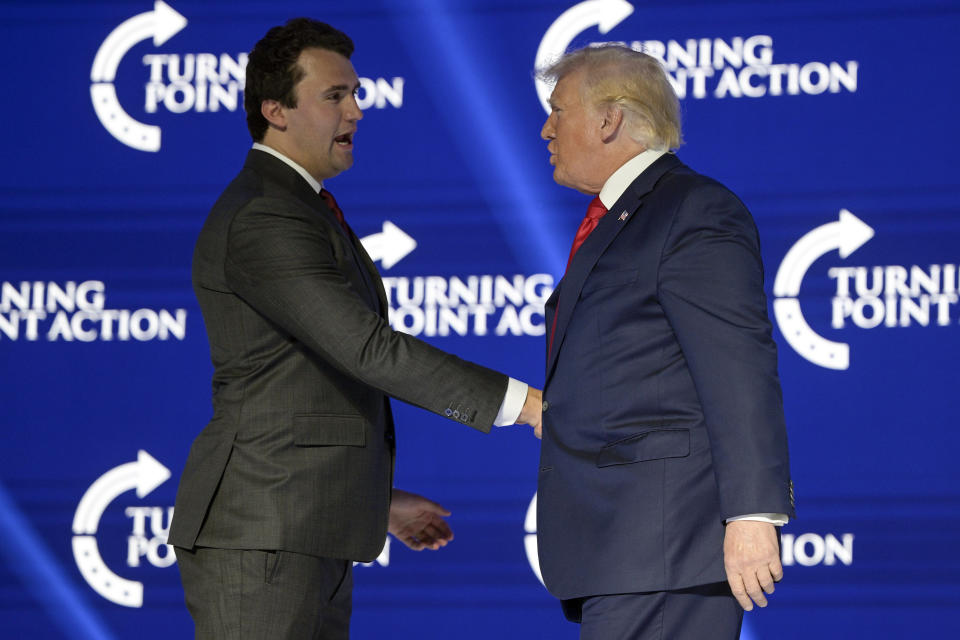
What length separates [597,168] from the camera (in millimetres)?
2162

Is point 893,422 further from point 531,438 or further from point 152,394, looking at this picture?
point 152,394

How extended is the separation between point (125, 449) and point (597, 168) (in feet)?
7.01

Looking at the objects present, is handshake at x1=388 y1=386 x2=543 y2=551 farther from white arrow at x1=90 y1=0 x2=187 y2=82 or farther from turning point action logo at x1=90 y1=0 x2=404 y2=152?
white arrow at x1=90 y1=0 x2=187 y2=82

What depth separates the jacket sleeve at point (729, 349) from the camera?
1.78m

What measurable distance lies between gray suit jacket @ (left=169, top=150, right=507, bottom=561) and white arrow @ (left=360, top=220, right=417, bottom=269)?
1.23 meters

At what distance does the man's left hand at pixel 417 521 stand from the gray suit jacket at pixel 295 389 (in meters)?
0.26

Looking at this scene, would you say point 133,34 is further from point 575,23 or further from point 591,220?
point 591,220

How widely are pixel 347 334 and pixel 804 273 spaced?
1643 mm

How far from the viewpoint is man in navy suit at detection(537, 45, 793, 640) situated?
5.90 ft

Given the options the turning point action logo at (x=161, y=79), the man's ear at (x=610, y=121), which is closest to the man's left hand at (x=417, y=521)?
the man's ear at (x=610, y=121)

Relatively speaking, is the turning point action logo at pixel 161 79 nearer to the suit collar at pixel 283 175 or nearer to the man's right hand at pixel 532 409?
the suit collar at pixel 283 175

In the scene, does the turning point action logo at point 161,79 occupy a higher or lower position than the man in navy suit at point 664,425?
higher

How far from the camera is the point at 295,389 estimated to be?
227 cm

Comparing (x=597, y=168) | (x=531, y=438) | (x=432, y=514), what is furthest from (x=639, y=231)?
(x=531, y=438)
